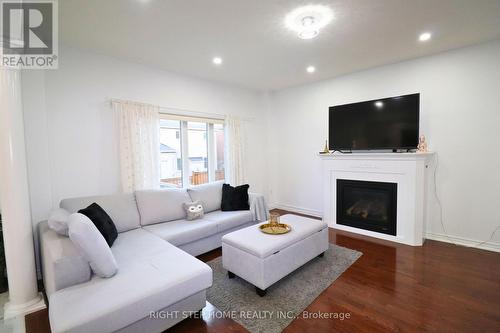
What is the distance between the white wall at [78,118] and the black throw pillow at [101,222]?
0.79m

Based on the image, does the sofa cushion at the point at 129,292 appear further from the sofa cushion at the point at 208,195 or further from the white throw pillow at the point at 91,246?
the sofa cushion at the point at 208,195

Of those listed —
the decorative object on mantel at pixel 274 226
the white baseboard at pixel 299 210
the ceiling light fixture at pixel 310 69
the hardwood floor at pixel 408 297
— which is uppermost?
the ceiling light fixture at pixel 310 69

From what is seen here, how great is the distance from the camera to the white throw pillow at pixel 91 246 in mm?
1681

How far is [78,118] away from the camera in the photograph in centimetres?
296

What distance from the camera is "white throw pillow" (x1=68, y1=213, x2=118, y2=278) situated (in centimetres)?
168

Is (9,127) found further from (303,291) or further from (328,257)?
(328,257)

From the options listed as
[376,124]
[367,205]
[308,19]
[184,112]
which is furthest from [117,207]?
[376,124]

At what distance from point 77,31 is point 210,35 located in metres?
1.44

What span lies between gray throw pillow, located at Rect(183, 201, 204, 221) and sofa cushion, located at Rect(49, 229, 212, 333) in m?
1.01

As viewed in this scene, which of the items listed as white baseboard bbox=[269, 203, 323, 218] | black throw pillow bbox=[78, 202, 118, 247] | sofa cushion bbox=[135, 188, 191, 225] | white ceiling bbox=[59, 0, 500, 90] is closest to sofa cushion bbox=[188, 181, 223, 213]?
sofa cushion bbox=[135, 188, 191, 225]

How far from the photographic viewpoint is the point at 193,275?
1.83 metres

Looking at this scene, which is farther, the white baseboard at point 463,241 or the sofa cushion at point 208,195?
the sofa cushion at point 208,195

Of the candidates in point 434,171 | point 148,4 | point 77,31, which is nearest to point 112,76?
point 77,31

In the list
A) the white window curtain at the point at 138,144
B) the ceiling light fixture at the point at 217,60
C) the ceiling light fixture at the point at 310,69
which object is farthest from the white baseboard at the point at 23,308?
the ceiling light fixture at the point at 310,69
